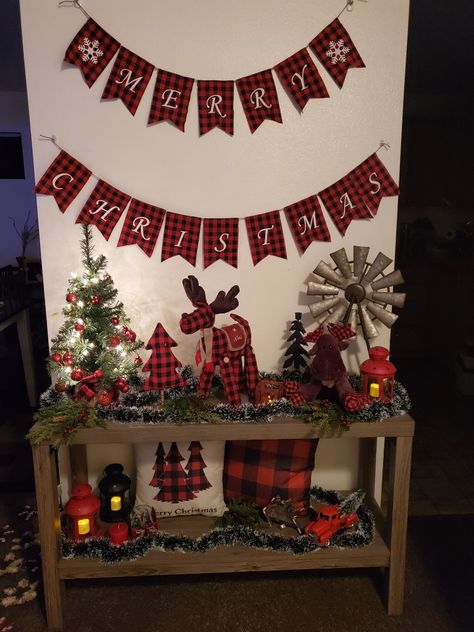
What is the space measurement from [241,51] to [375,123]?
532mm

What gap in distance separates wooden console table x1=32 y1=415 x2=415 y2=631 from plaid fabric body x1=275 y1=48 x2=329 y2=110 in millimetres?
1121

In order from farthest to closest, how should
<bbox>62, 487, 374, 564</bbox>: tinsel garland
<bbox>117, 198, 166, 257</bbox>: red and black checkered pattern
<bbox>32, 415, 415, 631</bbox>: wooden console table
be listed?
1. <bbox>117, 198, 166, 257</bbox>: red and black checkered pattern
2. <bbox>62, 487, 374, 564</bbox>: tinsel garland
3. <bbox>32, 415, 415, 631</bbox>: wooden console table

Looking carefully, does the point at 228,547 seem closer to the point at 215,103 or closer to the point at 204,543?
the point at 204,543


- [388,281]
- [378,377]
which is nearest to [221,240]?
[388,281]

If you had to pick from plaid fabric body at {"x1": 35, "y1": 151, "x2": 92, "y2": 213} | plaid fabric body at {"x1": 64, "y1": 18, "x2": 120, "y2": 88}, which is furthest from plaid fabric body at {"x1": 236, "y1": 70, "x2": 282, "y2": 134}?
plaid fabric body at {"x1": 35, "y1": 151, "x2": 92, "y2": 213}

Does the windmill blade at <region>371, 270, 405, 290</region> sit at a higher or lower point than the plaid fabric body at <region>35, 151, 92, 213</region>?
lower

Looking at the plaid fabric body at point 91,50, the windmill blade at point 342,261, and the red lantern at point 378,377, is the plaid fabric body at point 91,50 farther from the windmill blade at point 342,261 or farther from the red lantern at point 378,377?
the red lantern at point 378,377

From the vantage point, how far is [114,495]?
2072 mm

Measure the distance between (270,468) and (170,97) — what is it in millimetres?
1374

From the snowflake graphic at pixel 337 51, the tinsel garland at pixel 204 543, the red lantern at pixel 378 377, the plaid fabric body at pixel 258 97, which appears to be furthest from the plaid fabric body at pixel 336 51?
the tinsel garland at pixel 204 543

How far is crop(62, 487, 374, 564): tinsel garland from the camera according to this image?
6.31 ft

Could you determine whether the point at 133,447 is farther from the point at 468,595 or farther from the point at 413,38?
the point at 413,38

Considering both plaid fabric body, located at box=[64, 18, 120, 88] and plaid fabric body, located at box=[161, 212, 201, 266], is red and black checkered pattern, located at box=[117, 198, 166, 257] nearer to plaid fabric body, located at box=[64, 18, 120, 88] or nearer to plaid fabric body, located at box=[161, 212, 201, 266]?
plaid fabric body, located at box=[161, 212, 201, 266]

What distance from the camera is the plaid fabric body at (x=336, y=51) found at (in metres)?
1.94
